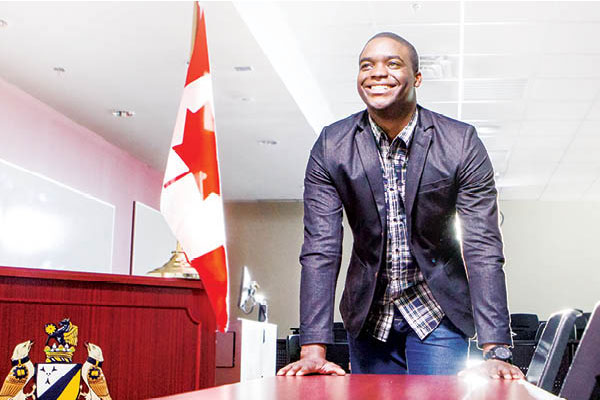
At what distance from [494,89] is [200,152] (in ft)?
12.4

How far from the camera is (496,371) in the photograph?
124 cm

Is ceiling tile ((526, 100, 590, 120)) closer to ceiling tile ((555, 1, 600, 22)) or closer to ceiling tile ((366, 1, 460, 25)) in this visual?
ceiling tile ((555, 1, 600, 22))

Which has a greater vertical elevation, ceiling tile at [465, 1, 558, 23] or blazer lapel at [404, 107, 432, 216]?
ceiling tile at [465, 1, 558, 23]

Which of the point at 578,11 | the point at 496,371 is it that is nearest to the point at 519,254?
the point at 578,11

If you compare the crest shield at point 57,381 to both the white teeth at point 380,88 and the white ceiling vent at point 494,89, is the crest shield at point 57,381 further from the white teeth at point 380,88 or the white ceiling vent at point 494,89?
the white ceiling vent at point 494,89

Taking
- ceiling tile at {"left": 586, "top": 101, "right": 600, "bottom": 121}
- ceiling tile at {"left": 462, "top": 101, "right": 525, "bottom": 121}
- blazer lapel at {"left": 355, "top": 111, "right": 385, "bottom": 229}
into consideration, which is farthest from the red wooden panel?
ceiling tile at {"left": 586, "top": 101, "right": 600, "bottom": 121}

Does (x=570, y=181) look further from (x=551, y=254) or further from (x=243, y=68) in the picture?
(x=243, y=68)

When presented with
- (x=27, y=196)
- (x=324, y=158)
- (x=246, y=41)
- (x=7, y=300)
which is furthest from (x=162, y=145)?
(x=324, y=158)

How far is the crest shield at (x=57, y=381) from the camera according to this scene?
227 cm

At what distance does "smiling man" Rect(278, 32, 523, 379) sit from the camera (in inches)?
62.7

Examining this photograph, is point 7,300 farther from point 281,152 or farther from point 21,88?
point 281,152

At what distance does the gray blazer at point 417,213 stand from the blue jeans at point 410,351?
4cm

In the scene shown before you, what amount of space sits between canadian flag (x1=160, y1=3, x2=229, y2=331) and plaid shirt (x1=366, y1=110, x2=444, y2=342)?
1411mm

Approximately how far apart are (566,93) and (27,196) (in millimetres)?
4468
